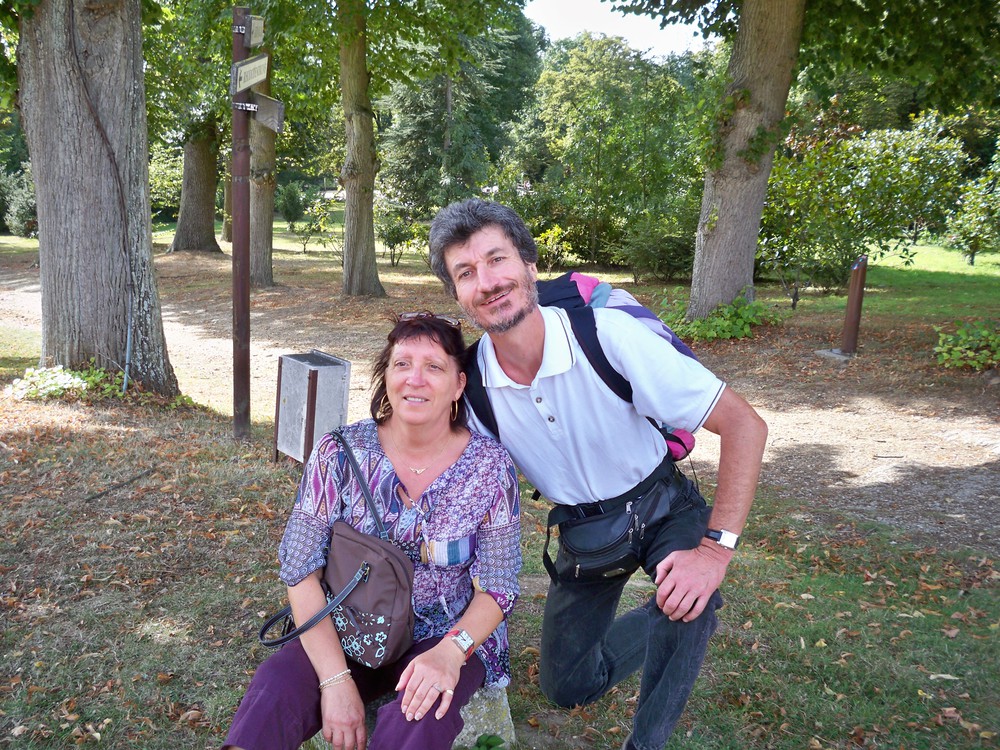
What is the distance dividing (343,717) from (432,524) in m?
0.59

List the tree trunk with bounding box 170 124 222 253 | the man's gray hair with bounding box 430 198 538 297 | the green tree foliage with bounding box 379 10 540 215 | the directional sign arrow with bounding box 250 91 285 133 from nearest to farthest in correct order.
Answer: the man's gray hair with bounding box 430 198 538 297 < the directional sign arrow with bounding box 250 91 285 133 < the tree trunk with bounding box 170 124 222 253 < the green tree foliage with bounding box 379 10 540 215

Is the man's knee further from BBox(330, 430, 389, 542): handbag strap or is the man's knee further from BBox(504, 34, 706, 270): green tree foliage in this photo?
BBox(504, 34, 706, 270): green tree foliage

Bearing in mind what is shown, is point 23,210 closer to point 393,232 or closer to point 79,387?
point 393,232

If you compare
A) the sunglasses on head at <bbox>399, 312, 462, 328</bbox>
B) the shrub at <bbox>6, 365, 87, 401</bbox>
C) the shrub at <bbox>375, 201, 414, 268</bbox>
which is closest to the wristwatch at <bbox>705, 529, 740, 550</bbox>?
the sunglasses on head at <bbox>399, 312, 462, 328</bbox>

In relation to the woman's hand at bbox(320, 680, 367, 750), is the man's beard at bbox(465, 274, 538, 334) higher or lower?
higher

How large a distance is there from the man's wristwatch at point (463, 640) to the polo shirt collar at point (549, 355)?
80 cm

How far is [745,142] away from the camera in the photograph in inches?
436

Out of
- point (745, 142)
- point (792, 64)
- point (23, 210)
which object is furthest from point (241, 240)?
point (23, 210)

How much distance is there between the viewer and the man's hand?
2.64m

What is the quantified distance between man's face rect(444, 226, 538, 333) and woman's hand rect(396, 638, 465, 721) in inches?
40.7

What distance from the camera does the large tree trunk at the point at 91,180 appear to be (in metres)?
6.84

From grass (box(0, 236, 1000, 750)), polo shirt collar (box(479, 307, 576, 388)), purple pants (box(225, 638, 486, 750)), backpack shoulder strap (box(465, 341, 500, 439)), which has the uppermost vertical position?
polo shirt collar (box(479, 307, 576, 388))

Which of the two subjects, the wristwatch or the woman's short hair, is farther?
the woman's short hair

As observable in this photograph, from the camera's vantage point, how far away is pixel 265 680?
7.91 ft
